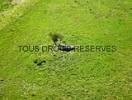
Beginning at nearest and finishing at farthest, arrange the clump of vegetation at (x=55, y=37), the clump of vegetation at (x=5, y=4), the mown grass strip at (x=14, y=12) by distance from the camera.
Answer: the clump of vegetation at (x=55, y=37)
the mown grass strip at (x=14, y=12)
the clump of vegetation at (x=5, y=4)

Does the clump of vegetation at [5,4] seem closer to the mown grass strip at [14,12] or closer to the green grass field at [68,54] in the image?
the green grass field at [68,54]

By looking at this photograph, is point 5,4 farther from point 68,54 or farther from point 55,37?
point 68,54

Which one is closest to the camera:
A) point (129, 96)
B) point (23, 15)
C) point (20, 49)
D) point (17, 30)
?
point (129, 96)

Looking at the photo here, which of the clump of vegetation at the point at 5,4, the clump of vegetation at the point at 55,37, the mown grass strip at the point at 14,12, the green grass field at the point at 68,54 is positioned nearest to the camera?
the green grass field at the point at 68,54

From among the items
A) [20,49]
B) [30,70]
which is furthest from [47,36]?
[30,70]

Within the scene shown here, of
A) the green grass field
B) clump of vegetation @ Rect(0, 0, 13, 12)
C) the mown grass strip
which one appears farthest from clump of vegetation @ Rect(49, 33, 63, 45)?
clump of vegetation @ Rect(0, 0, 13, 12)

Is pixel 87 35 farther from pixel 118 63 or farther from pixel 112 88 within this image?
pixel 112 88

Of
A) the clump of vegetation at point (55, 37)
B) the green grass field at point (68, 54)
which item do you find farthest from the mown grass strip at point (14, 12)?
the clump of vegetation at point (55, 37)

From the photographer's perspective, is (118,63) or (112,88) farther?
(118,63)

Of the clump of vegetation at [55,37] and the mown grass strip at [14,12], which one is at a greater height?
the mown grass strip at [14,12]

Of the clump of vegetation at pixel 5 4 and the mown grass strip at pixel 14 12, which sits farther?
the clump of vegetation at pixel 5 4
